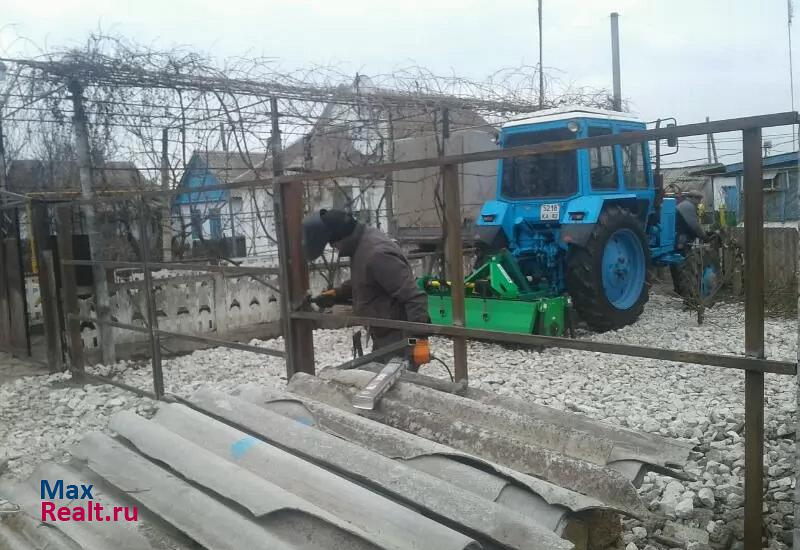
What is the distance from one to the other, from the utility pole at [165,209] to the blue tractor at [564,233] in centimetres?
333

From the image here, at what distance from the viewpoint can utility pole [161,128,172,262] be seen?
780 cm

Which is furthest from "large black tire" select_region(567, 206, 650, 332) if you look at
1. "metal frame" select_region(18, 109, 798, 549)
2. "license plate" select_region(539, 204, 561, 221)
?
"metal frame" select_region(18, 109, 798, 549)

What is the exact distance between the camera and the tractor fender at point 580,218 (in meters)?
7.10

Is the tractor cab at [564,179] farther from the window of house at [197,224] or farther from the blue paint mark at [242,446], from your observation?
the blue paint mark at [242,446]

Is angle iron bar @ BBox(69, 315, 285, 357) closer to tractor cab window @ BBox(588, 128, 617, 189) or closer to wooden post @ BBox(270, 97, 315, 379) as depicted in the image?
wooden post @ BBox(270, 97, 315, 379)

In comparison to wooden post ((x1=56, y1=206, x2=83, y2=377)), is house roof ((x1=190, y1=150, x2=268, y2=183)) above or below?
above

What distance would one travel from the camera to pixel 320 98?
857cm

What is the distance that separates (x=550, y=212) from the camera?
7352 millimetres

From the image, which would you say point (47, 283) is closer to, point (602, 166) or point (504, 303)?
point (504, 303)

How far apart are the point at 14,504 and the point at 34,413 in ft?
10.7

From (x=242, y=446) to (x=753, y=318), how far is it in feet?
5.38

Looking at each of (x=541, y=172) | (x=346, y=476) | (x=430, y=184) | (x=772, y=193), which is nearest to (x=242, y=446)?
(x=346, y=476)

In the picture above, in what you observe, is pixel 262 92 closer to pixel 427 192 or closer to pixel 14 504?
pixel 427 192

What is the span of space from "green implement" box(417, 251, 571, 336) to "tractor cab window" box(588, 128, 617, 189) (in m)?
1.38
